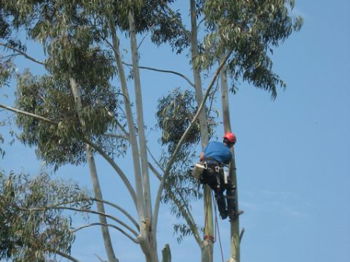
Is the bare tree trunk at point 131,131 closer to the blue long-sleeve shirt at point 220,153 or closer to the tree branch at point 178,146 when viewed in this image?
the tree branch at point 178,146

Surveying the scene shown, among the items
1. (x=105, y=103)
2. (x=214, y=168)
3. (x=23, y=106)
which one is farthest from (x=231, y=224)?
(x=23, y=106)

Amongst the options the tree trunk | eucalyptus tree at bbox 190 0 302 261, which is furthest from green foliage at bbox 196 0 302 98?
the tree trunk

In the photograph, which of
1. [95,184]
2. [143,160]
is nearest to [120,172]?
[143,160]

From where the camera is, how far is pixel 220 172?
11.7 metres

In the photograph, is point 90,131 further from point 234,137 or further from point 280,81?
point 280,81

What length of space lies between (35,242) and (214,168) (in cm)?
266

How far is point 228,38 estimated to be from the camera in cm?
1217

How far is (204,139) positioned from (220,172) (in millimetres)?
1663

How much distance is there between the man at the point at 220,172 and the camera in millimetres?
11695

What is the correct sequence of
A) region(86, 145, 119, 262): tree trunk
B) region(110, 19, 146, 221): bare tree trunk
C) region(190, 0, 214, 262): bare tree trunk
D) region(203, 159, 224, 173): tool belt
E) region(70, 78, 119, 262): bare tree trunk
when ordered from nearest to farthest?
region(203, 159, 224, 173): tool belt, region(190, 0, 214, 262): bare tree trunk, region(110, 19, 146, 221): bare tree trunk, region(70, 78, 119, 262): bare tree trunk, region(86, 145, 119, 262): tree trunk

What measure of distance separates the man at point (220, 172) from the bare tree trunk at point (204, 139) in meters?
0.78

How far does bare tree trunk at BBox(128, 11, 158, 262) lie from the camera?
41.7 ft

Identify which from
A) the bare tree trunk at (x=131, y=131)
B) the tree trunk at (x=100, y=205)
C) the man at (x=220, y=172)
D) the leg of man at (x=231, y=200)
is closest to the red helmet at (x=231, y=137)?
the man at (x=220, y=172)

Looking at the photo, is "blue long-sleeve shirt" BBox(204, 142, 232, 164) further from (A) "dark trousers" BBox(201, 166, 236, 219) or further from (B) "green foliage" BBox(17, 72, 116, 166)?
(B) "green foliage" BBox(17, 72, 116, 166)
